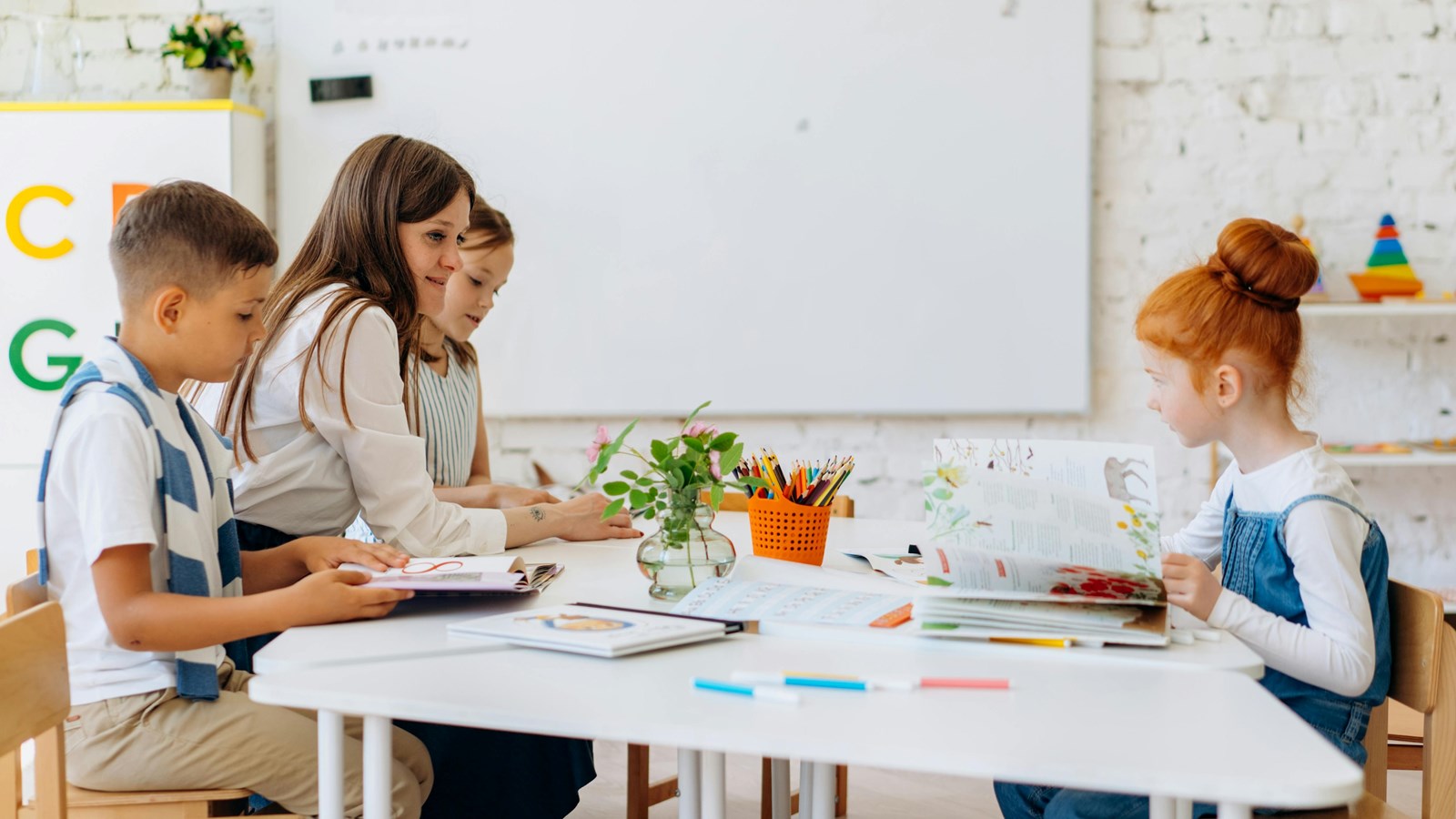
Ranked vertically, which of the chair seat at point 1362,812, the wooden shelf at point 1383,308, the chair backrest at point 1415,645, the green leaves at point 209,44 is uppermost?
the green leaves at point 209,44

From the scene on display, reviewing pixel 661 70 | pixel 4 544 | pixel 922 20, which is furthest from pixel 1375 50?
pixel 4 544

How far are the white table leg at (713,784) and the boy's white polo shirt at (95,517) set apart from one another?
588 mm

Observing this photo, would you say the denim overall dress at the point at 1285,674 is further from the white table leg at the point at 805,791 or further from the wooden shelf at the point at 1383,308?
the wooden shelf at the point at 1383,308

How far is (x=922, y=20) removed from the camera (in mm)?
3047

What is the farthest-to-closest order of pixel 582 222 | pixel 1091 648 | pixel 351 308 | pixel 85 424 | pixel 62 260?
pixel 582 222 < pixel 62 260 < pixel 351 308 < pixel 85 424 < pixel 1091 648

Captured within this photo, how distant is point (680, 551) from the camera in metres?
A: 1.39

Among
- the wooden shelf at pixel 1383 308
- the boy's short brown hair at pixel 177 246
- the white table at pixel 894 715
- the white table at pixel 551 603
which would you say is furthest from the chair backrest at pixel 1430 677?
the wooden shelf at pixel 1383 308

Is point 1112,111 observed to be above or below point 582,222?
above

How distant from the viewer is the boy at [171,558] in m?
1.23

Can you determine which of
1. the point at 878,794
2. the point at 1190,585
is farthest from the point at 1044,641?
the point at 878,794

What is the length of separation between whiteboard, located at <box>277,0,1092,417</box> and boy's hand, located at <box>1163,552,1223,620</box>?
6.09 feet

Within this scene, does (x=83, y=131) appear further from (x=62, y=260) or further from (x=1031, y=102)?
(x=1031, y=102)

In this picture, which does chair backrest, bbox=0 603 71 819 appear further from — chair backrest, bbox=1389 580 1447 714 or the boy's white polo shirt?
chair backrest, bbox=1389 580 1447 714

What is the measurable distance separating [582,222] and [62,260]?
125 cm
